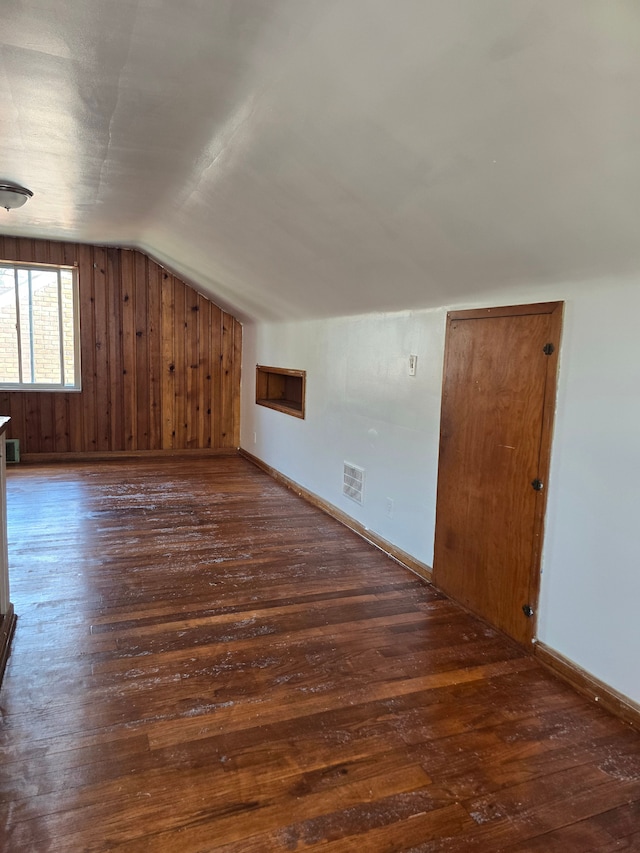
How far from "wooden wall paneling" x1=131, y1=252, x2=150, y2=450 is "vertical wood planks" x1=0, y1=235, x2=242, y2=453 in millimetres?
11

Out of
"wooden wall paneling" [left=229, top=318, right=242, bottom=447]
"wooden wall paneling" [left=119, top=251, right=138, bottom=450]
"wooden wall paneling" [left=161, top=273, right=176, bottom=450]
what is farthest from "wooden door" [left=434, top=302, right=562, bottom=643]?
"wooden wall paneling" [left=119, top=251, right=138, bottom=450]

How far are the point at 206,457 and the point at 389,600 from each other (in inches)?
169

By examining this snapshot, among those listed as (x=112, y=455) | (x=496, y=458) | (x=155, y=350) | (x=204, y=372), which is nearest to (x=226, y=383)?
(x=204, y=372)

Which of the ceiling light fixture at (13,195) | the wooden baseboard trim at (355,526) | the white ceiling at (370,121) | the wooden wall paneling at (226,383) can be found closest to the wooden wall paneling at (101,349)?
the wooden wall paneling at (226,383)

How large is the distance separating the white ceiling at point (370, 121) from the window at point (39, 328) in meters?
2.80

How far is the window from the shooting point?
6004mm

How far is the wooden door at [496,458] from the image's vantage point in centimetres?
255

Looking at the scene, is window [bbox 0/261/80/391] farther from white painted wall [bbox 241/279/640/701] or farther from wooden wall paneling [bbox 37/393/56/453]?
white painted wall [bbox 241/279/640/701]

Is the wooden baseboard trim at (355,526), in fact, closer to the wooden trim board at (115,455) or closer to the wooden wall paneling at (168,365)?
the wooden trim board at (115,455)

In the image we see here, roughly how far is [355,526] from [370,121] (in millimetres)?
2899

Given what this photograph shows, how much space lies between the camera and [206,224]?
4055mm

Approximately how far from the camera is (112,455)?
6527 millimetres

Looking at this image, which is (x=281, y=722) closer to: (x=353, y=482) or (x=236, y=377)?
(x=353, y=482)

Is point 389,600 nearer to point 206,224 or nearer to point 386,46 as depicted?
point 386,46
